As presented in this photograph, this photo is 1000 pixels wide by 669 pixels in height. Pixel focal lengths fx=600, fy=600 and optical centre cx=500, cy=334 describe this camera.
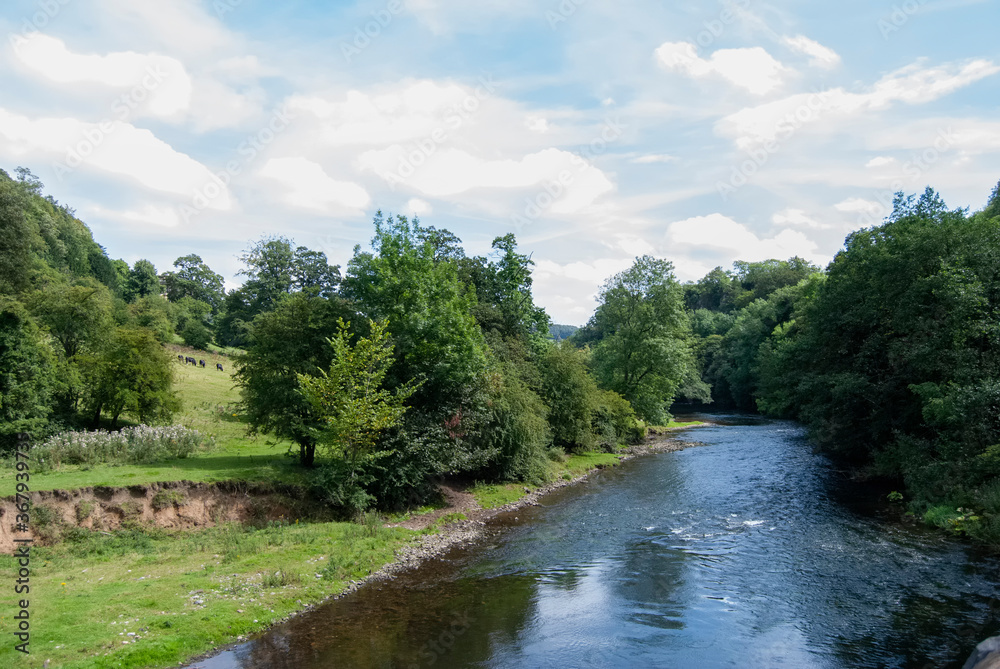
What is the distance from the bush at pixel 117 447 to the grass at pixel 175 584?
6.26m

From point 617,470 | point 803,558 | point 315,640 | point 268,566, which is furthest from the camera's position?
point 617,470

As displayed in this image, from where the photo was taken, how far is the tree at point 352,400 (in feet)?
78.9

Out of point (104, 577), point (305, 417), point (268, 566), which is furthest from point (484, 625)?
point (305, 417)

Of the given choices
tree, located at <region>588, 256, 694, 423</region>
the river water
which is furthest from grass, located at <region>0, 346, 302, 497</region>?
tree, located at <region>588, 256, 694, 423</region>

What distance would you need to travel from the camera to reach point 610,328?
2500 inches

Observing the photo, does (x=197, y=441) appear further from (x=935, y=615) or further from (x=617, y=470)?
(x=935, y=615)

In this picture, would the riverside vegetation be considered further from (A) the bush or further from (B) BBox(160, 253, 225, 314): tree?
(B) BBox(160, 253, 225, 314): tree

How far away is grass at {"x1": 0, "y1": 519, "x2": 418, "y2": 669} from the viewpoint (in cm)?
1339

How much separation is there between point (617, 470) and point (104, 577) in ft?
97.8

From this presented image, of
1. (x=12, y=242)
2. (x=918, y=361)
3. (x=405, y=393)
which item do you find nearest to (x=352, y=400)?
(x=405, y=393)

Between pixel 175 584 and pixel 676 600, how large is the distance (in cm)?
1423

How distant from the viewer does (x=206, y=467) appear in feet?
83.4

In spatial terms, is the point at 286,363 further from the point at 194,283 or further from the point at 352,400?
the point at 194,283

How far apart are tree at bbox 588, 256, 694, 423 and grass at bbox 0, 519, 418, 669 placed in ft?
124
